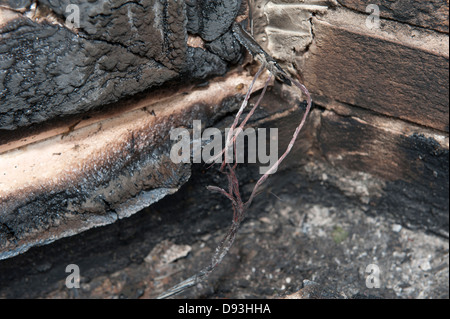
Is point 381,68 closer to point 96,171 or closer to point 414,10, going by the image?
point 414,10

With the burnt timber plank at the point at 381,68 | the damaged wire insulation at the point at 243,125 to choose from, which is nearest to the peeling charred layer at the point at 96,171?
the damaged wire insulation at the point at 243,125

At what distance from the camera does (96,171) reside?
1.45 m

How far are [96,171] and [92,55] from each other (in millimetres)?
370

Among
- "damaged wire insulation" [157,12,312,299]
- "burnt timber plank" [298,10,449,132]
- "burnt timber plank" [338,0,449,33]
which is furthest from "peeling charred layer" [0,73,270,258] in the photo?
"burnt timber plank" [338,0,449,33]

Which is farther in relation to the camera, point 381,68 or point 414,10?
point 381,68

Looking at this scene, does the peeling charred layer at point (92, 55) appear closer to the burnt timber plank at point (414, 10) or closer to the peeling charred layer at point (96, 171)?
the peeling charred layer at point (96, 171)

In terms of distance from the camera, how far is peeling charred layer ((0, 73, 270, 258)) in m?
1.38

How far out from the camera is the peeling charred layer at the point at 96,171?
1378 mm

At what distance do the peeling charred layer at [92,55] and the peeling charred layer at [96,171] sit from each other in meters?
0.11

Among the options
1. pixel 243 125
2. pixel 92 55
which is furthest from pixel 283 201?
pixel 92 55

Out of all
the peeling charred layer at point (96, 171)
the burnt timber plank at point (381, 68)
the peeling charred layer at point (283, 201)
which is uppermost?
the burnt timber plank at point (381, 68)

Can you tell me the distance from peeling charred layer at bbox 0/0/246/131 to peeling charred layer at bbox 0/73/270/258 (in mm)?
107

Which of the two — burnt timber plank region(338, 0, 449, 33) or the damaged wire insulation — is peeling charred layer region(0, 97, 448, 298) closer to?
the damaged wire insulation
